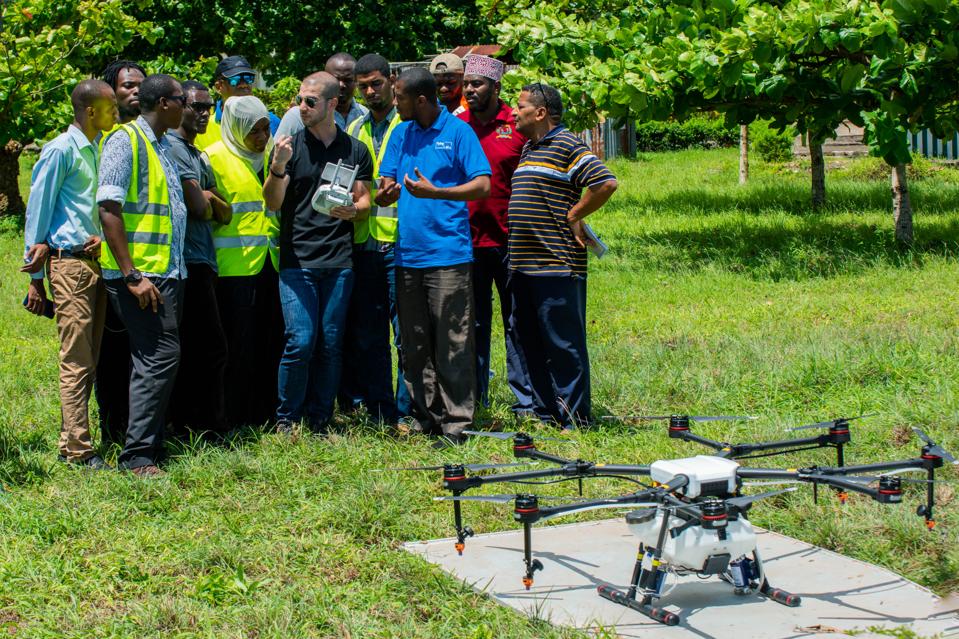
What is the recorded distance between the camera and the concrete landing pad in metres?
4.04

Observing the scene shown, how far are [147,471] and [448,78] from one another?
2.97 meters

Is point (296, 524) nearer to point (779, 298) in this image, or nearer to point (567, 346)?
point (567, 346)

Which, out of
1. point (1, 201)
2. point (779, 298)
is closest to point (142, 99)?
point (779, 298)

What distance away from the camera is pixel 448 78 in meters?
7.04

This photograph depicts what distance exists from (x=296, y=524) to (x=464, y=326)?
169cm

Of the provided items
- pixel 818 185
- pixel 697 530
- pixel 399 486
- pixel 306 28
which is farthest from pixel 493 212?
pixel 306 28

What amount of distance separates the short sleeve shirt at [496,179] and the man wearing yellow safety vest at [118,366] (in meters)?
1.98

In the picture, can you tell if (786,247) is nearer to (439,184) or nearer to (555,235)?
(555,235)

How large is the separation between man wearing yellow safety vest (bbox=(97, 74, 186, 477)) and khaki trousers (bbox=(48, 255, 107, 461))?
0.23 m

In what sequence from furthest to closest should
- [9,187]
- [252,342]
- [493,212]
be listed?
[9,187], [493,212], [252,342]

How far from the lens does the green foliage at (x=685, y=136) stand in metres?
30.2

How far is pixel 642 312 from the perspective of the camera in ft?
34.2

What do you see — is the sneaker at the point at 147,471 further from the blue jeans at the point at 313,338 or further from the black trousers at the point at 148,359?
the blue jeans at the point at 313,338

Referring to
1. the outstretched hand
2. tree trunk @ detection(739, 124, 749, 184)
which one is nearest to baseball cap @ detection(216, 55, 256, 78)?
the outstretched hand
